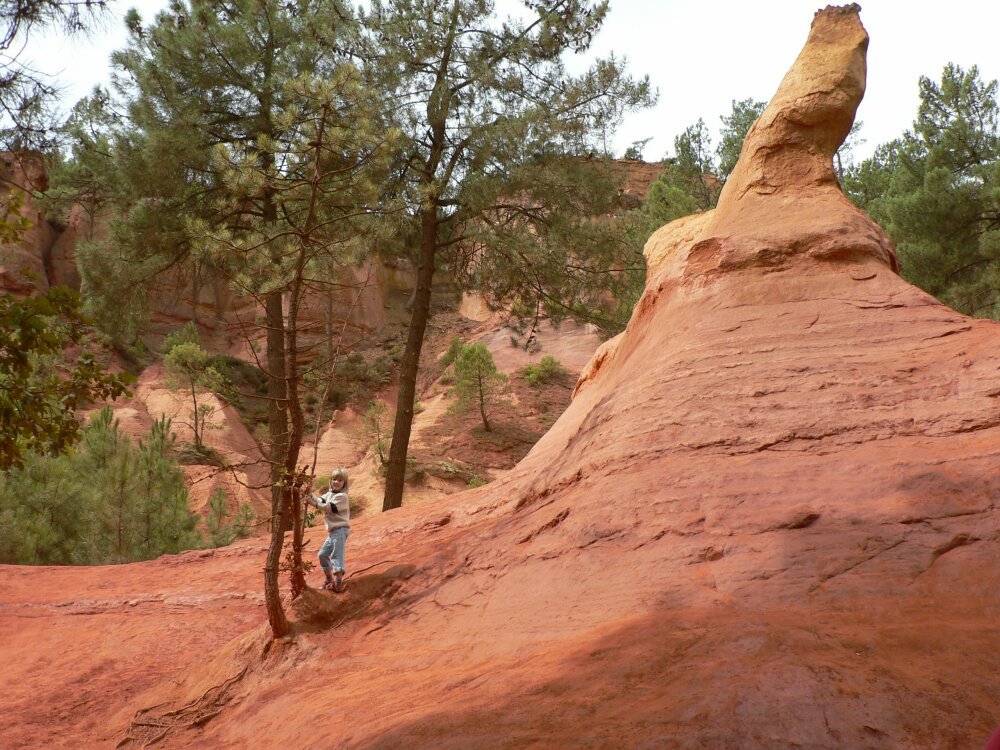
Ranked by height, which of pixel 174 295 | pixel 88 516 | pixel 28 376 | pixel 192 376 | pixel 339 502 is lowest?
pixel 88 516

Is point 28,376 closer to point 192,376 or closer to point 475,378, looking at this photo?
point 475,378

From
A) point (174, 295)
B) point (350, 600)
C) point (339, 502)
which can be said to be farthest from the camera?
point (174, 295)

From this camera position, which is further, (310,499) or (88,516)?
(88,516)

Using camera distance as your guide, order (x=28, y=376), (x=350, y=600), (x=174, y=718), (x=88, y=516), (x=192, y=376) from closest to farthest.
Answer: (x=28, y=376) < (x=174, y=718) < (x=350, y=600) < (x=88, y=516) < (x=192, y=376)

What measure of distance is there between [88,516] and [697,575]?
39.2 feet

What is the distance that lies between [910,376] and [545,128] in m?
8.98

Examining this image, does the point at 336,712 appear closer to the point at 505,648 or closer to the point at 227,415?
the point at 505,648

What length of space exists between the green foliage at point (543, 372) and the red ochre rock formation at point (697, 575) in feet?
57.2

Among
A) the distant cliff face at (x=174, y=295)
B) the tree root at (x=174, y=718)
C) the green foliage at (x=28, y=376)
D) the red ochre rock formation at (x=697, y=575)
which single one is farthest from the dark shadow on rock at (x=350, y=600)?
the distant cliff face at (x=174, y=295)

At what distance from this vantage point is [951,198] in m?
18.7

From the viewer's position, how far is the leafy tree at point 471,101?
1412cm

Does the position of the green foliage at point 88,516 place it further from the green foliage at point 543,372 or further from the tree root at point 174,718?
the green foliage at point 543,372

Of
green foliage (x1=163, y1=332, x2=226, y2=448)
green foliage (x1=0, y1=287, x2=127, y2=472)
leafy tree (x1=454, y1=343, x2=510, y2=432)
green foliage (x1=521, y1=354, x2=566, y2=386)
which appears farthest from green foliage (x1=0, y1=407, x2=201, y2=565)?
green foliage (x1=521, y1=354, x2=566, y2=386)

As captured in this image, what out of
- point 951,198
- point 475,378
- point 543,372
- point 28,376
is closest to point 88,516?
point 28,376
